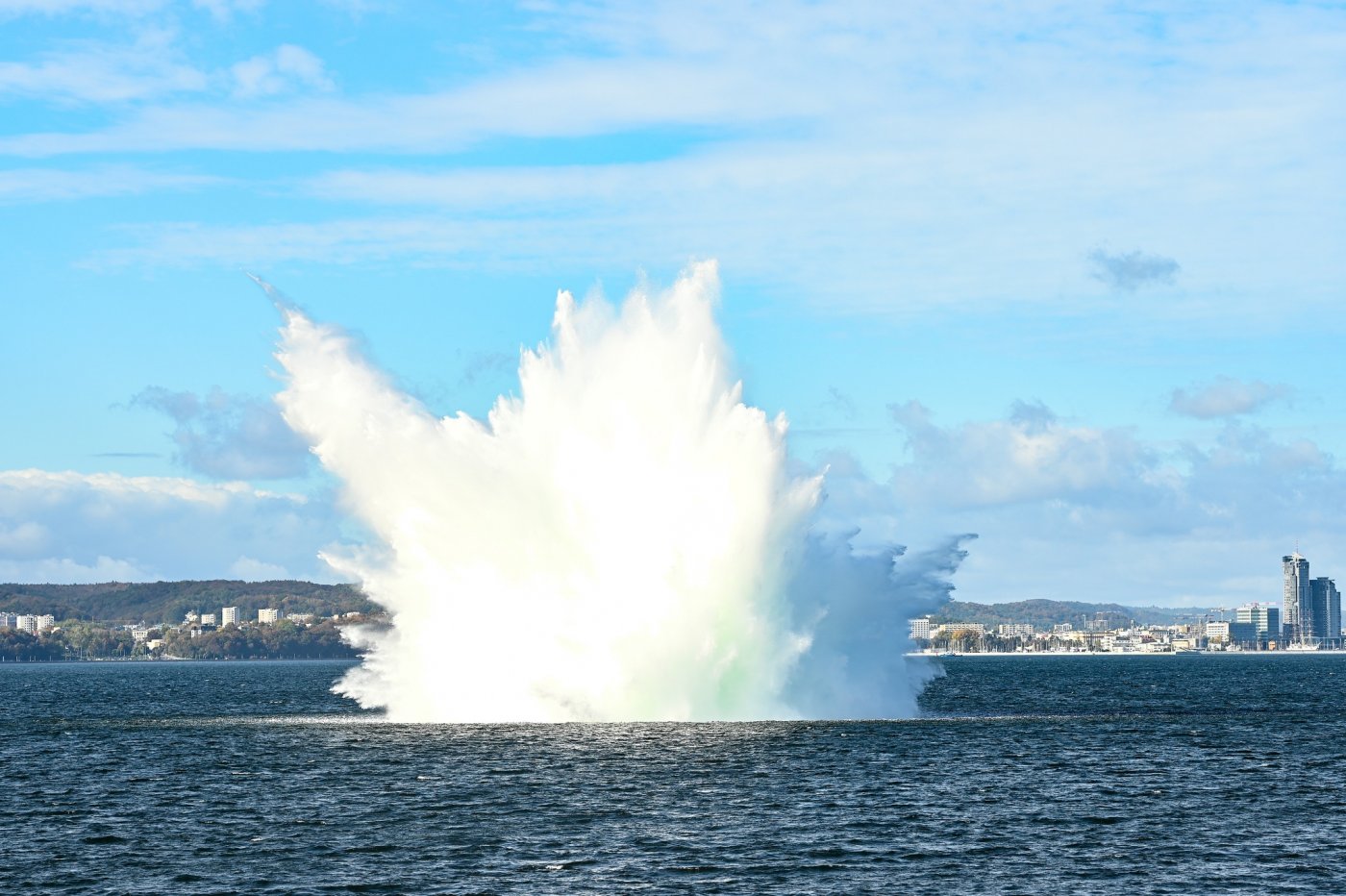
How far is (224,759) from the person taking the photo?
278 ft

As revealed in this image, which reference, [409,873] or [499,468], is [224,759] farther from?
[409,873]

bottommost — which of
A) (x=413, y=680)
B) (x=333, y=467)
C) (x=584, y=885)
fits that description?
(x=584, y=885)

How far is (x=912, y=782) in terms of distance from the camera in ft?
233

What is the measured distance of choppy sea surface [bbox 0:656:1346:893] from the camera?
47594 mm

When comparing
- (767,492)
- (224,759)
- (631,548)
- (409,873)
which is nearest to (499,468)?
(631,548)

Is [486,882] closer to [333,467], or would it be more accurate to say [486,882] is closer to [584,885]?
[584,885]

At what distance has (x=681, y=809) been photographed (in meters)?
62.0

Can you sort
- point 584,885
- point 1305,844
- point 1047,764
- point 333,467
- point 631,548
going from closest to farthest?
1. point 584,885
2. point 1305,844
3. point 1047,764
4. point 631,548
5. point 333,467

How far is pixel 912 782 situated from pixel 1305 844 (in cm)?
2067

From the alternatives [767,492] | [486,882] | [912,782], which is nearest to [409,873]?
[486,882]

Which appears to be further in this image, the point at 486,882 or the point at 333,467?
the point at 333,467

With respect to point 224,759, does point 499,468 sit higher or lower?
higher

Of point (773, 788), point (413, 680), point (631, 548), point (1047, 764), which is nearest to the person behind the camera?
point (773, 788)

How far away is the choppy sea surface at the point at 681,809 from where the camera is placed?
156ft
